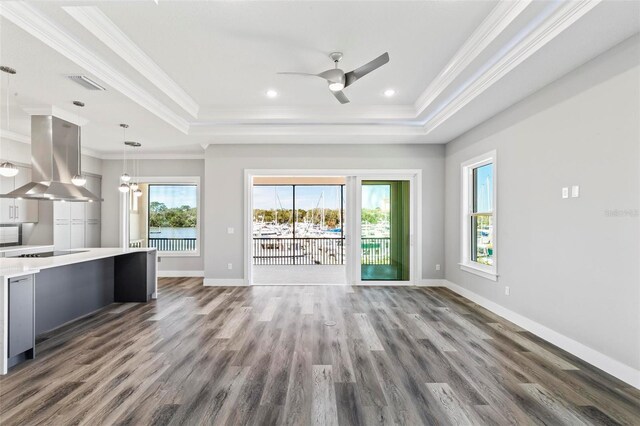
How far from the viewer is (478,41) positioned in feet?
9.83

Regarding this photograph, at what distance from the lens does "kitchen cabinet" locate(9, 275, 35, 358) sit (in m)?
2.70

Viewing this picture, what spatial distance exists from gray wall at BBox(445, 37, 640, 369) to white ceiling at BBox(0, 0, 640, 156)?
0.31 metres

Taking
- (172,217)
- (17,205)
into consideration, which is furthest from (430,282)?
(17,205)

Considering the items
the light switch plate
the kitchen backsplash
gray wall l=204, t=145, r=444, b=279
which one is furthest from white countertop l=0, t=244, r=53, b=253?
the light switch plate

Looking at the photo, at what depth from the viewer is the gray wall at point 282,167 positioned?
6.00m

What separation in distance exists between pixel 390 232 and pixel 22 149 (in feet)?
23.1

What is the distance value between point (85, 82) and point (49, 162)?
140 cm

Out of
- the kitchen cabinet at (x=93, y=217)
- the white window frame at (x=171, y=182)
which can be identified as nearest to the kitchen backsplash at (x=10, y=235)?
the kitchen cabinet at (x=93, y=217)

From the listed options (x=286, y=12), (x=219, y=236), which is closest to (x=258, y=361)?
(x=286, y=12)

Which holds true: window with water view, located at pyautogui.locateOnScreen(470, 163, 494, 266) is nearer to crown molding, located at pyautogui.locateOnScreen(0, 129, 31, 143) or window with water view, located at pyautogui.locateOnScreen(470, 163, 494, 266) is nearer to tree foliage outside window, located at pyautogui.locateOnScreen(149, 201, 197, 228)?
tree foliage outside window, located at pyautogui.locateOnScreen(149, 201, 197, 228)

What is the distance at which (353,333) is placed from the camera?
11.6 feet

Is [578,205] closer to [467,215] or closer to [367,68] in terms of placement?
[467,215]

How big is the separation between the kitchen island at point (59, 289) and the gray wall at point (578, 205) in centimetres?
523

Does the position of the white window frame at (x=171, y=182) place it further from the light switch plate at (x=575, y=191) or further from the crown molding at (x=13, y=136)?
the light switch plate at (x=575, y=191)
